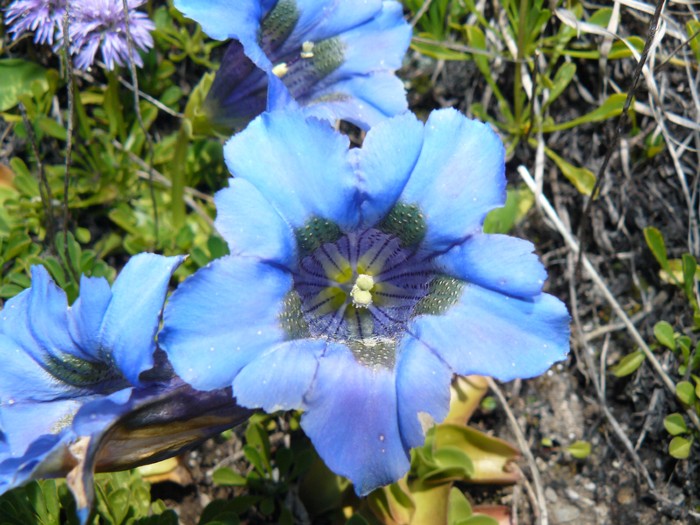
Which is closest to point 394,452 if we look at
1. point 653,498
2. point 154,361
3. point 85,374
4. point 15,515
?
point 154,361

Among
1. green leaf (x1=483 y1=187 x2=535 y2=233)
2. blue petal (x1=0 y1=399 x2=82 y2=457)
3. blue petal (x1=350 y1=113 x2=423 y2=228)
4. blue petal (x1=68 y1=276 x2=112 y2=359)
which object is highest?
blue petal (x1=350 y1=113 x2=423 y2=228)

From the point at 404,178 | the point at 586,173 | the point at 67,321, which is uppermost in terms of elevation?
the point at 404,178

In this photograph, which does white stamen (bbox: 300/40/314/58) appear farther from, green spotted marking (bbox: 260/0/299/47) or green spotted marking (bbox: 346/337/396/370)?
green spotted marking (bbox: 346/337/396/370)

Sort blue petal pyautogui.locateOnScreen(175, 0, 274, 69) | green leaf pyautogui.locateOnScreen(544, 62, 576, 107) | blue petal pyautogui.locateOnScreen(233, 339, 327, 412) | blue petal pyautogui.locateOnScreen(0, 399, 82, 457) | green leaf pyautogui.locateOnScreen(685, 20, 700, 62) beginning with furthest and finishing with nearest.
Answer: green leaf pyautogui.locateOnScreen(544, 62, 576, 107) < green leaf pyautogui.locateOnScreen(685, 20, 700, 62) < blue petal pyautogui.locateOnScreen(175, 0, 274, 69) < blue petal pyautogui.locateOnScreen(0, 399, 82, 457) < blue petal pyautogui.locateOnScreen(233, 339, 327, 412)

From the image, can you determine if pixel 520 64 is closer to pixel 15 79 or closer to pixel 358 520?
pixel 358 520

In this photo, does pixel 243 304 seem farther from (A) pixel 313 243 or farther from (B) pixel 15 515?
(B) pixel 15 515

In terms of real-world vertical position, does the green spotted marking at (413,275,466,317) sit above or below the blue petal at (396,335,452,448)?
above

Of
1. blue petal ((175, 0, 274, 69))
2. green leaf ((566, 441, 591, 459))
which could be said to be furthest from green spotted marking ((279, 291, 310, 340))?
green leaf ((566, 441, 591, 459))

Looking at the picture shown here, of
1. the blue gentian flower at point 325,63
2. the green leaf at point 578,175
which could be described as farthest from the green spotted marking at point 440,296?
the green leaf at point 578,175
